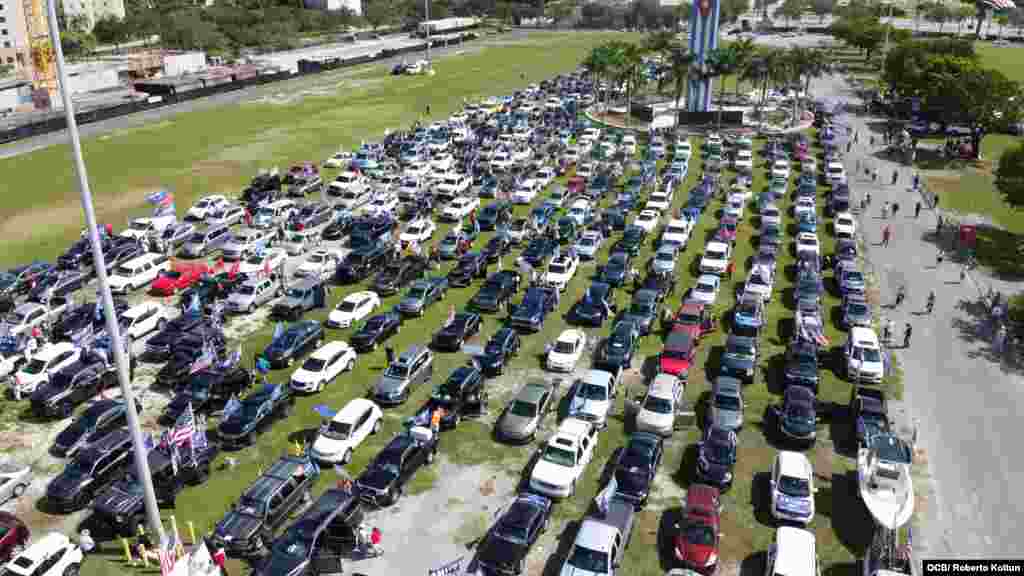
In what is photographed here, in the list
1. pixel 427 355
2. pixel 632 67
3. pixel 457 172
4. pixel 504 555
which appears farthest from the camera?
pixel 632 67

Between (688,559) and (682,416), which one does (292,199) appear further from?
(688,559)

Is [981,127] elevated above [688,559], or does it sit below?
above

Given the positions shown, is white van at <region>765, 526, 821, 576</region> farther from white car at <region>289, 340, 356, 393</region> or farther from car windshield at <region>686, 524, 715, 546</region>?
white car at <region>289, 340, 356, 393</region>

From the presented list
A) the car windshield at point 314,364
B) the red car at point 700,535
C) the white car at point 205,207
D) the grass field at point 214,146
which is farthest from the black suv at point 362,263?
the red car at point 700,535

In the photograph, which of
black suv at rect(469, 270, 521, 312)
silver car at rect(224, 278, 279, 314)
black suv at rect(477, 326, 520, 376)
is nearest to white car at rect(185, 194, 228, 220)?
silver car at rect(224, 278, 279, 314)

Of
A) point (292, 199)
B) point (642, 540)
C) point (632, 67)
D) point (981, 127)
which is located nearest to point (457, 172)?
point (292, 199)

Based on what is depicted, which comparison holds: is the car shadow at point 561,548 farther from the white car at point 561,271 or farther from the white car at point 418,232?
the white car at point 418,232

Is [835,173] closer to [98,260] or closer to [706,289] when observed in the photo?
[706,289]
